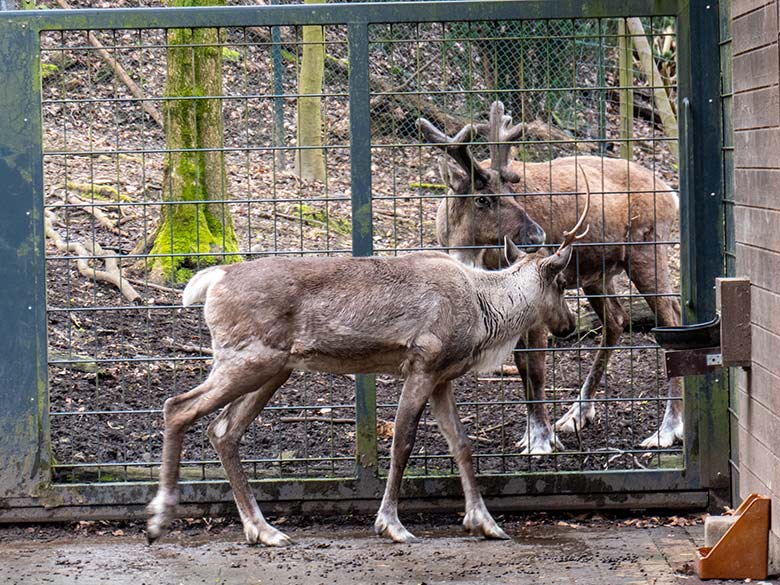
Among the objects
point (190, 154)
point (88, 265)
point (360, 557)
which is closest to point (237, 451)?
point (360, 557)

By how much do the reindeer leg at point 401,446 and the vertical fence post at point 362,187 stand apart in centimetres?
36

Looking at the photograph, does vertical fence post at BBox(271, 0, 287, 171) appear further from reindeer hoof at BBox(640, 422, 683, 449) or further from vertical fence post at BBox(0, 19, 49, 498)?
reindeer hoof at BBox(640, 422, 683, 449)

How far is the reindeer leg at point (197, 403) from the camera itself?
5.91 meters

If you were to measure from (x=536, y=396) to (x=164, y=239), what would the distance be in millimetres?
3642

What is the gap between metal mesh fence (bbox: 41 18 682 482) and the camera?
652 cm

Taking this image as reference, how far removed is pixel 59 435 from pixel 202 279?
1.84 metres

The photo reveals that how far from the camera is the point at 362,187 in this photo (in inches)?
249

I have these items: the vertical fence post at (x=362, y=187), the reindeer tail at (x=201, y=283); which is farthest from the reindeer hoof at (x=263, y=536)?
the reindeer tail at (x=201, y=283)

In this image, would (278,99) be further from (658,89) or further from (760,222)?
(760,222)

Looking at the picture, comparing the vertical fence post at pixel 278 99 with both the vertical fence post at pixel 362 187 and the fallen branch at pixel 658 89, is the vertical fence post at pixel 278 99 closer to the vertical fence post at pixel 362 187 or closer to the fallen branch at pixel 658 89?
the vertical fence post at pixel 362 187

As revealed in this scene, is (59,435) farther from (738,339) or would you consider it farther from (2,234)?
(738,339)

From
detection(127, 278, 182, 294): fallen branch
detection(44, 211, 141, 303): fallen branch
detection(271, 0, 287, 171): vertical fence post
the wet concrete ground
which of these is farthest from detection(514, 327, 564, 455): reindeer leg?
detection(44, 211, 141, 303): fallen branch

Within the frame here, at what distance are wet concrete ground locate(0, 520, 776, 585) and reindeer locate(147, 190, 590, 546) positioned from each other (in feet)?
0.58

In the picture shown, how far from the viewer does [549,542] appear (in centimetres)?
604
